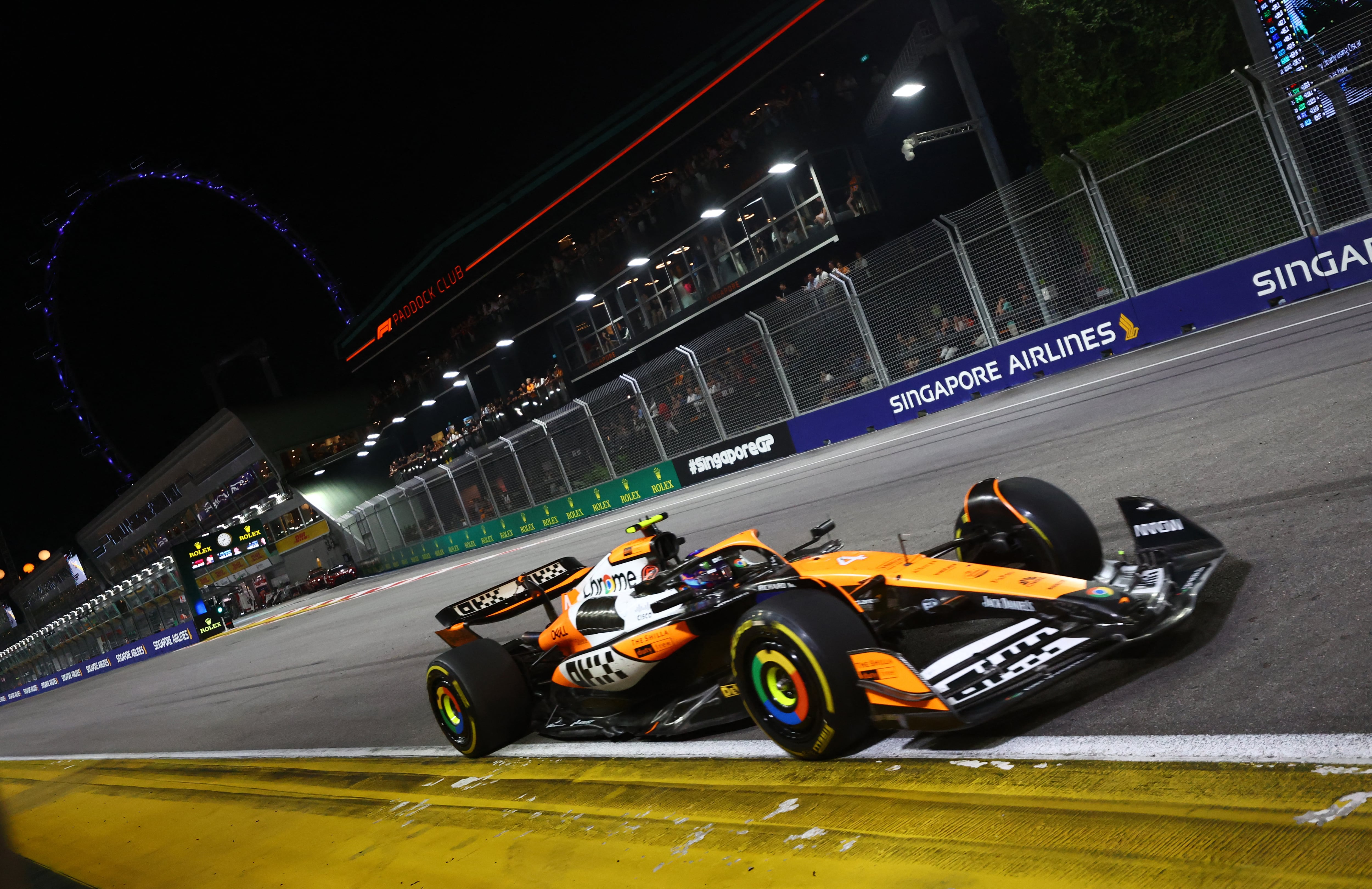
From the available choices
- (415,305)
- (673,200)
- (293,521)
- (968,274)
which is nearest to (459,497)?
(673,200)

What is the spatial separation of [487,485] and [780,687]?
21.5 m

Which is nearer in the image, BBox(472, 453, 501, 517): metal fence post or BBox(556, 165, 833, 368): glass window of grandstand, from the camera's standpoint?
BBox(556, 165, 833, 368): glass window of grandstand

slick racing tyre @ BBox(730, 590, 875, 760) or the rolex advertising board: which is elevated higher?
the rolex advertising board

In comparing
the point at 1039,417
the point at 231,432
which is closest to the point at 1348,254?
the point at 1039,417

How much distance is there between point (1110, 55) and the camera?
13.4 metres

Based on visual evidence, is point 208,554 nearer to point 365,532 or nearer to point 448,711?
point 365,532

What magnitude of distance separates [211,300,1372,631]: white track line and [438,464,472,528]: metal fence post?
2.54 m

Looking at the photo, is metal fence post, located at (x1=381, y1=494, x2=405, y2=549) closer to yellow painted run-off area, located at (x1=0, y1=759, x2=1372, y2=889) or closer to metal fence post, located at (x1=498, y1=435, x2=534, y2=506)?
metal fence post, located at (x1=498, y1=435, x2=534, y2=506)

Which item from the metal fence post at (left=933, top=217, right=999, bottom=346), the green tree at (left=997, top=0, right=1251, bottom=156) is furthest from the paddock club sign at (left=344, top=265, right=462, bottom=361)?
the green tree at (left=997, top=0, right=1251, bottom=156)

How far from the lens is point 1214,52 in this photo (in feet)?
42.4

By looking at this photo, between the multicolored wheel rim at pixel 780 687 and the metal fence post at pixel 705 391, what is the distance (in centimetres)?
1373

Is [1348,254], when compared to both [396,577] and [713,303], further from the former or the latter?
[396,577]

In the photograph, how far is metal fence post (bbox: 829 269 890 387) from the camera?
49.2 feet

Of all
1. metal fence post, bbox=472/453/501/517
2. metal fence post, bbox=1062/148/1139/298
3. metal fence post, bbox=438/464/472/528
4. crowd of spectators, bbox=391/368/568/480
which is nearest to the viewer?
metal fence post, bbox=1062/148/1139/298
